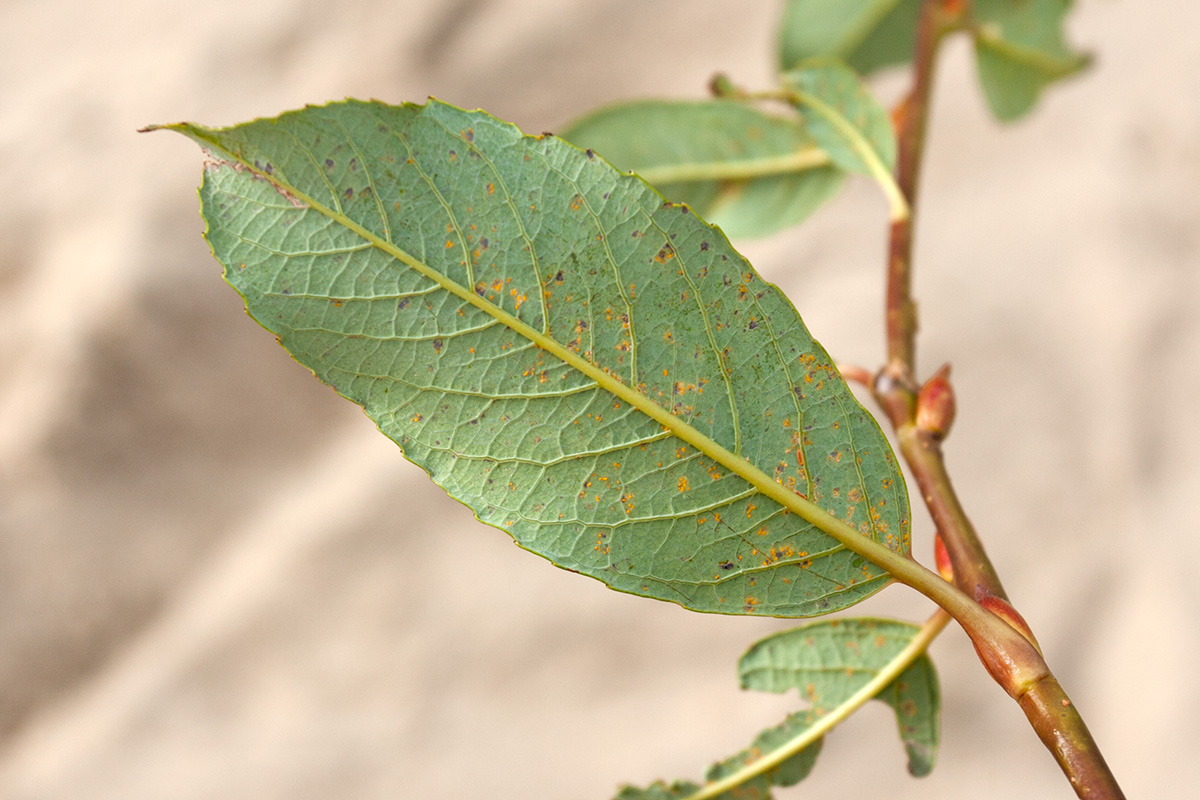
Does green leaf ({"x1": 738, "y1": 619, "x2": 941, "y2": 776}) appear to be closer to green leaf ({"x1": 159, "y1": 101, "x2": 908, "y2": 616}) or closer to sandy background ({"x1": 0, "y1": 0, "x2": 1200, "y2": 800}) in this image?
green leaf ({"x1": 159, "y1": 101, "x2": 908, "y2": 616})

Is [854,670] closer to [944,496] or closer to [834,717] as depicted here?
[834,717]

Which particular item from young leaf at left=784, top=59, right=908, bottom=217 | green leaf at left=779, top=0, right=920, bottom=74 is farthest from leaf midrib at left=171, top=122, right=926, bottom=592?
green leaf at left=779, top=0, right=920, bottom=74

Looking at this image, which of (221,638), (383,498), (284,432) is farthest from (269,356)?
(221,638)

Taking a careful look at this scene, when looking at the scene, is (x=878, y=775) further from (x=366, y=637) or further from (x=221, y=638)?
(x=221, y=638)

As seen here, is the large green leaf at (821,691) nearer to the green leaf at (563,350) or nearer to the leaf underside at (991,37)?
the green leaf at (563,350)

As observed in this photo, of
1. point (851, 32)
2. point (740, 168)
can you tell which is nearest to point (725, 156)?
point (740, 168)

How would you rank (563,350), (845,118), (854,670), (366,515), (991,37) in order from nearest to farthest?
(563,350), (854,670), (845,118), (991,37), (366,515)
